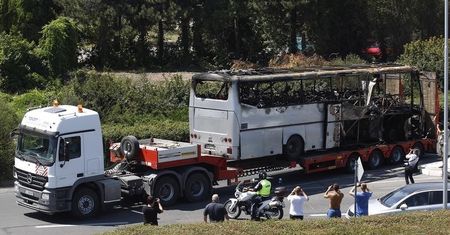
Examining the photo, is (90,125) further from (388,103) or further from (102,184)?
(388,103)

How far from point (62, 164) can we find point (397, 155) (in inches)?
543

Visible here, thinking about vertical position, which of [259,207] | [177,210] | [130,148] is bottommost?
[177,210]

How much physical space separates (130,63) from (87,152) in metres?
29.2

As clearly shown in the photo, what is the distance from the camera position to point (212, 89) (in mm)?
26047

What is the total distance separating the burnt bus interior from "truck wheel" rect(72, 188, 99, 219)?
5.71 meters

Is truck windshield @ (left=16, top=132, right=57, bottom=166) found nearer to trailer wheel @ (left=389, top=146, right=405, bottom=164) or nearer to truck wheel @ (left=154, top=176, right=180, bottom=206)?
truck wheel @ (left=154, top=176, right=180, bottom=206)

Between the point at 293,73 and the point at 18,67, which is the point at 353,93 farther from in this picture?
the point at 18,67

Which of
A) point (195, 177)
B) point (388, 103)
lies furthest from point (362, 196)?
point (388, 103)

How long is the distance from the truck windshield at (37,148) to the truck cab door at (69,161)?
212 millimetres

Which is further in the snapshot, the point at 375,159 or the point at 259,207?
the point at 375,159

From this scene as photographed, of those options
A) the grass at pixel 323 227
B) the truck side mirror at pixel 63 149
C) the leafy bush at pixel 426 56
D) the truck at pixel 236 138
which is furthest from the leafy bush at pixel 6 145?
the leafy bush at pixel 426 56

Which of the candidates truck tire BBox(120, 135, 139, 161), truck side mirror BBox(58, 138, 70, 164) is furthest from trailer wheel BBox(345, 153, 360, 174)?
truck side mirror BBox(58, 138, 70, 164)

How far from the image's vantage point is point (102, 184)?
2130 centimetres

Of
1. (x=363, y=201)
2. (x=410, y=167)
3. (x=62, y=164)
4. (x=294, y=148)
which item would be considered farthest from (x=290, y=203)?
(x=410, y=167)
